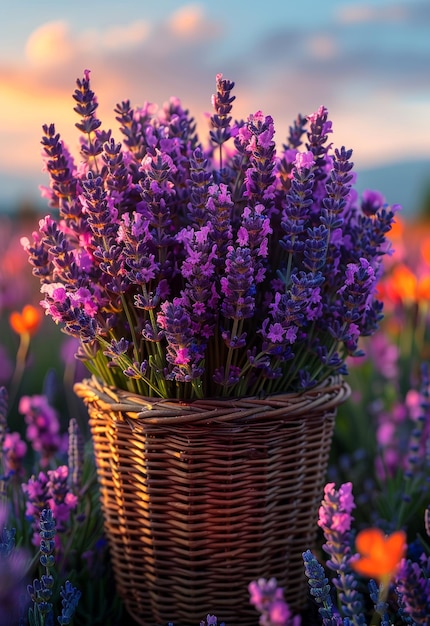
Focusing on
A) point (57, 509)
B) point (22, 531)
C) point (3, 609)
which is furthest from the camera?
point (22, 531)

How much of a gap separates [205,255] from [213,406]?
32 centimetres

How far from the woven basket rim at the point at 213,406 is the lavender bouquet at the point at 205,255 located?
0.10 ft

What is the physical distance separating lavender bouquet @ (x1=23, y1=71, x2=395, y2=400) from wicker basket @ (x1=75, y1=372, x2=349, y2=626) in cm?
6

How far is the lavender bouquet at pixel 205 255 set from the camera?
1.39 metres

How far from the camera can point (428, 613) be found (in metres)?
1.17

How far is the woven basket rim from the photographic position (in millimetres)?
1462

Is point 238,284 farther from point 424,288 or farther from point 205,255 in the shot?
point 424,288

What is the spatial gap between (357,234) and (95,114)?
0.62 m

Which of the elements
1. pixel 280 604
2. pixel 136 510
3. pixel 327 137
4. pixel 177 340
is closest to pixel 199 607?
pixel 136 510

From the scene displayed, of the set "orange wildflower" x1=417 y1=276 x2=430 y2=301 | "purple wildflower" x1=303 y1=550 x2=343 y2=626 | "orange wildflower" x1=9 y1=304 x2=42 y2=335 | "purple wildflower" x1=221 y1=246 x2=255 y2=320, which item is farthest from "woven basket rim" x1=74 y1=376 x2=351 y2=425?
"orange wildflower" x1=417 y1=276 x2=430 y2=301

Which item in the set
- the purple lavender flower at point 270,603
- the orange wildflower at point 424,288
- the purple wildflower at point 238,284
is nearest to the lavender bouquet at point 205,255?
the purple wildflower at point 238,284

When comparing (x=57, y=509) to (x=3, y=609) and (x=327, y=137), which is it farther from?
(x=327, y=137)

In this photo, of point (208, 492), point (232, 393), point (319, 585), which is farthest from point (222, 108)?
point (319, 585)

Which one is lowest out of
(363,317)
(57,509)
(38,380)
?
(38,380)
